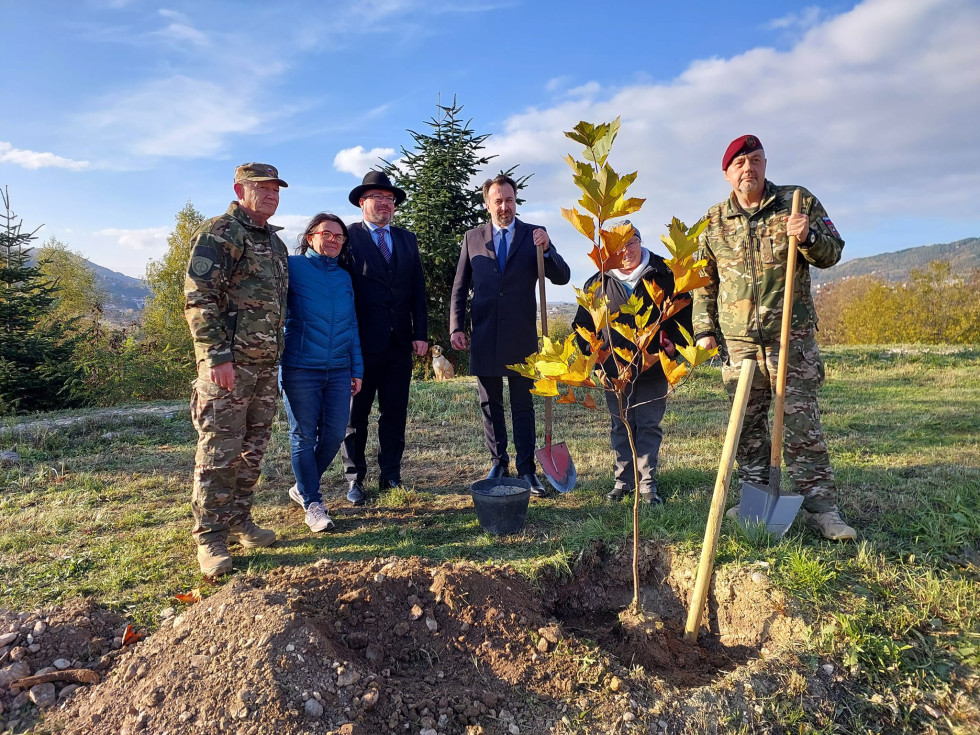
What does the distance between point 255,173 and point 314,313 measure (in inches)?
36.4

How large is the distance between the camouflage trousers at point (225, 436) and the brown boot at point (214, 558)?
0.13 ft

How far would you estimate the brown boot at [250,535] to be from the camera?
373 centimetres

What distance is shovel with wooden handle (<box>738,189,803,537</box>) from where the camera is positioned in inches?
123

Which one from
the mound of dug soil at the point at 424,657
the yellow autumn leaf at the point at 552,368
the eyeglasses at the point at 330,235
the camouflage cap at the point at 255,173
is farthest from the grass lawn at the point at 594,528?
the camouflage cap at the point at 255,173

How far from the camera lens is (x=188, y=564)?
11.8 feet

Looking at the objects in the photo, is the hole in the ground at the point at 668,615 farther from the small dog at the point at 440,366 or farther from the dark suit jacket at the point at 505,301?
the small dog at the point at 440,366

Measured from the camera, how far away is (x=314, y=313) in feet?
12.7

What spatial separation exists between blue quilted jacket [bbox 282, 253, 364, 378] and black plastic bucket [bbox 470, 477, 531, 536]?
1.36 meters

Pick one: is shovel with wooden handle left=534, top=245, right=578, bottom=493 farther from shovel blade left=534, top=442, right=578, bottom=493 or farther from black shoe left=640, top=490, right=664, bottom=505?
black shoe left=640, top=490, right=664, bottom=505

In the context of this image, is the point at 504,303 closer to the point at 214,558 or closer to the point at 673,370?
the point at 673,370

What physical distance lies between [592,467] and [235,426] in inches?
120

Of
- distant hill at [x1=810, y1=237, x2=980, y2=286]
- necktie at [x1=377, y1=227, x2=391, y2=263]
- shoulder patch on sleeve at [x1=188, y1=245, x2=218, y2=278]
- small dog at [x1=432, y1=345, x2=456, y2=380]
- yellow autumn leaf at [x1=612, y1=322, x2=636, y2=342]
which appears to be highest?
distant hill at [x1=810, y1=237, x2=980, y2=286]

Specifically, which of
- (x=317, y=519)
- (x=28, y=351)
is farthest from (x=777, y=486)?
(x=28, y=351)

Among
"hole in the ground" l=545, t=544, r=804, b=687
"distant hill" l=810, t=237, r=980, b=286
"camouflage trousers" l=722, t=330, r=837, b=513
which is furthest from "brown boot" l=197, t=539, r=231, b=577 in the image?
"distant hill" l=810, t=237, r=980, b=286
